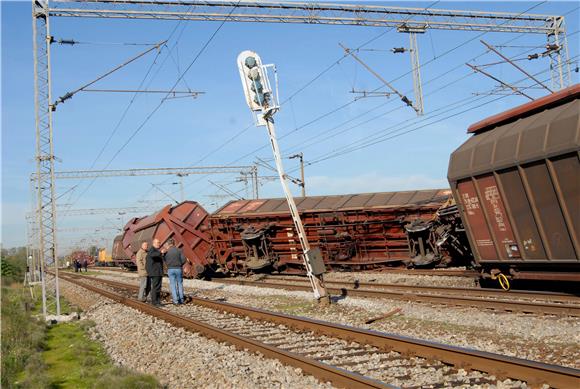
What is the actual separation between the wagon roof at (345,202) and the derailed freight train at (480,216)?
0.16 feet

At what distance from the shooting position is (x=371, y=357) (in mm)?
7379

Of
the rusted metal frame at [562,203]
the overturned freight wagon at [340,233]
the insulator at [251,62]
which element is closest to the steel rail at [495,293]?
the rusted metal frame at [562,203]

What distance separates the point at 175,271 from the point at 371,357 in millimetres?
9239

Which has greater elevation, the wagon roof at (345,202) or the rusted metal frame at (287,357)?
the wagon roof at (345,202)

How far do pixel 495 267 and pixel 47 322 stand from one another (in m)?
11.2

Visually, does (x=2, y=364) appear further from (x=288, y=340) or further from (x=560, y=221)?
(x=560, y=221)

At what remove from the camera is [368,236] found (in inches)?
870

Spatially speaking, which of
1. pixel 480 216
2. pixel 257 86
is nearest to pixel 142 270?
pixel 257 86

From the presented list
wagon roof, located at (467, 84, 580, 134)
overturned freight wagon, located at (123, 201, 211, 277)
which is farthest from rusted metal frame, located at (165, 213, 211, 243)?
wagon roof, located at (467, 84, 580, 134)

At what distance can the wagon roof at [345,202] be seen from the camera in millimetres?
21188

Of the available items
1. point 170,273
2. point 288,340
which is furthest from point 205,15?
point 288,340

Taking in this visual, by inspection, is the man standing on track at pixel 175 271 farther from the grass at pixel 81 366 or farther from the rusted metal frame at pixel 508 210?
the rusted metal frame at pixel 508 210

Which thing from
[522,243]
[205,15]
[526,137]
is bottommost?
[522,243]

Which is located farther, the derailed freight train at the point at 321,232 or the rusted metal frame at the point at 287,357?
the derailed freight train at the point at 321,232
